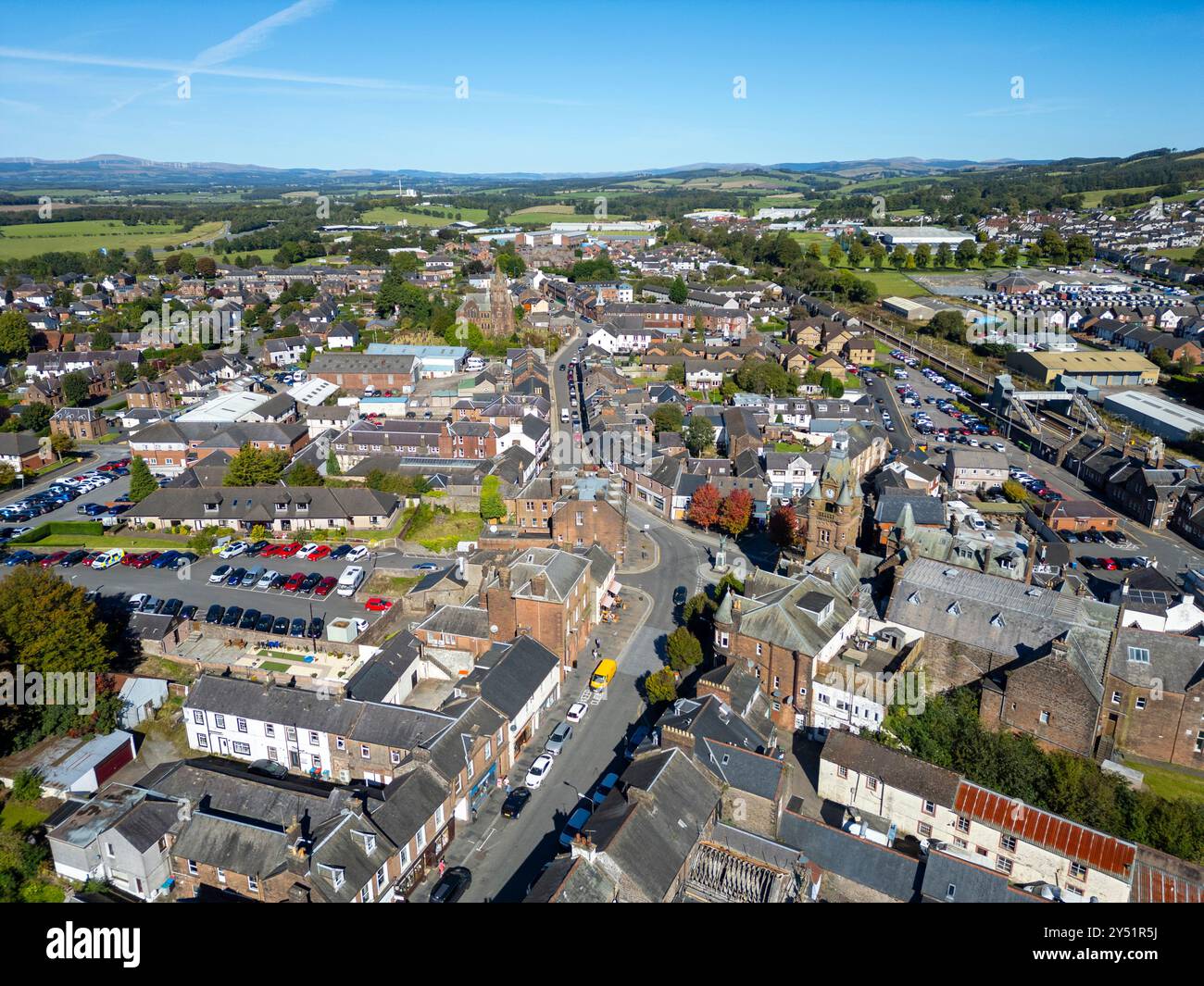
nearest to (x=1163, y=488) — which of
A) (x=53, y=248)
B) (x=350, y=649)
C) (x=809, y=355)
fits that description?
(x=809, y=355)

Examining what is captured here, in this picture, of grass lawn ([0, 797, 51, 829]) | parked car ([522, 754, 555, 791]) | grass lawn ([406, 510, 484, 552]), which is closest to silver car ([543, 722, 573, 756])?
parked car ([522, 754, 555, 791])

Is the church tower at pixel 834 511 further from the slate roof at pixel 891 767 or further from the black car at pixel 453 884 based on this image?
the black car at pixel 453 884

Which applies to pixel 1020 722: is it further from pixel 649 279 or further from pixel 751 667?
pixel 649 279

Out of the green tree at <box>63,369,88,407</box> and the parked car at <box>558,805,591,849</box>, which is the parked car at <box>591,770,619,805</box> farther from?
the green tree at <box>63,369,88,407</box>

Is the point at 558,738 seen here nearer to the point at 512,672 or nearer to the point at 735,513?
the point at 512,672

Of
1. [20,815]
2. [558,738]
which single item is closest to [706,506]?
[558,738]
